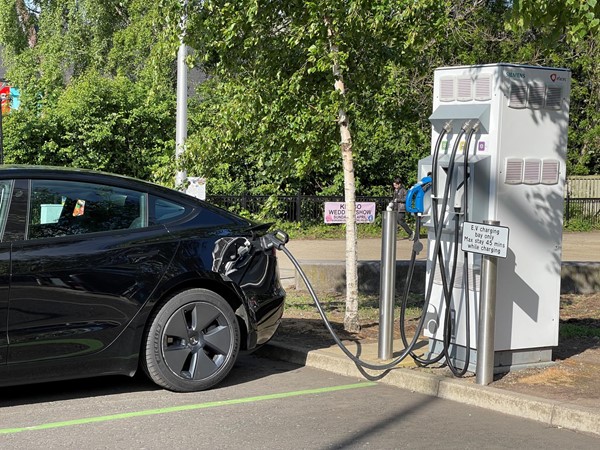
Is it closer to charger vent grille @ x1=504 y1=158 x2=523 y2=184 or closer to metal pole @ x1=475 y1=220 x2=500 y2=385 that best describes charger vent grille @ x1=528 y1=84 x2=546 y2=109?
charger vent grille @ x1=504 y1=158 x2=523 y2=184

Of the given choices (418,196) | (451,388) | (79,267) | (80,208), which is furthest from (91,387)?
(418,196)

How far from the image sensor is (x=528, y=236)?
6.99 metres

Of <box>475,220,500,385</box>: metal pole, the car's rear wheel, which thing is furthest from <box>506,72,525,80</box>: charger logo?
the car's rear wheel

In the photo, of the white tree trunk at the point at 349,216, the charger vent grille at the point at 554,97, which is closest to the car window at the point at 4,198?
the white tree trunk at the point at 349,216

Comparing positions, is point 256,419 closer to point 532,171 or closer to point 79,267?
point 79,267

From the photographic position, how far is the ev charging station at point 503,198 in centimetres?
681

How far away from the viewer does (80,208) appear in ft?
21.1

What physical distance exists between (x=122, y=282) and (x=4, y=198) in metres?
1.00

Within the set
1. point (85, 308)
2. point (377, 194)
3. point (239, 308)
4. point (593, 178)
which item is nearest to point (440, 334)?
point (239, 308)

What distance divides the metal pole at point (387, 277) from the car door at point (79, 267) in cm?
173

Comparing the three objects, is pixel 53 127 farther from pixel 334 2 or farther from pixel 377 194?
pixel 334 2

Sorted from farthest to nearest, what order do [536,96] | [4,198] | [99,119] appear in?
[99,119] → [536,96] → [4,198]

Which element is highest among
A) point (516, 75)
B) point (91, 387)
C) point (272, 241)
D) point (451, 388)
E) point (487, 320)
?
point (516, 75)

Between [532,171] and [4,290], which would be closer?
[4,290]
